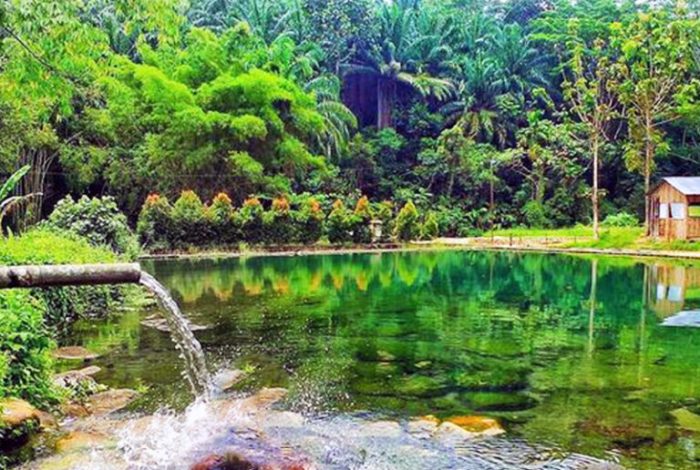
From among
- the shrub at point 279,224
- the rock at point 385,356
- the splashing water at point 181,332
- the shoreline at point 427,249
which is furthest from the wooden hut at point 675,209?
Result: the splashing water at point 181,332

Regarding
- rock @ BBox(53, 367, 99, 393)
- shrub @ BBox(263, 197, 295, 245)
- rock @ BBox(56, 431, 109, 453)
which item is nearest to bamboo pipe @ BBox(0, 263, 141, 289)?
rock @ BBox(56, 431, 109, 453)

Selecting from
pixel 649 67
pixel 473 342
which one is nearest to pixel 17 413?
pixel 473 342

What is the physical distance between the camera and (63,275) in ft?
12.0

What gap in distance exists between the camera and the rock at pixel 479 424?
7.10m

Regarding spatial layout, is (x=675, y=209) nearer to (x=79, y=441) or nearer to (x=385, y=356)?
(x=385, y=356)

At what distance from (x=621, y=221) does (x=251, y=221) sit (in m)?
19.8

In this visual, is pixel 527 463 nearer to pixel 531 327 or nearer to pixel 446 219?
pixel 531 327

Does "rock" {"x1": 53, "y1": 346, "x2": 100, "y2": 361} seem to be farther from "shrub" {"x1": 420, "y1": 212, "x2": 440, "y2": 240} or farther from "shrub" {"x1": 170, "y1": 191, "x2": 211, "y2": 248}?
"shrub" {"x1": 420, "y1": 212, "x2": 440, "y2": 240}

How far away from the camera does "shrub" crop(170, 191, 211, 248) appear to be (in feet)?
97.7

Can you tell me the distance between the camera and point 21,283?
3564 mm

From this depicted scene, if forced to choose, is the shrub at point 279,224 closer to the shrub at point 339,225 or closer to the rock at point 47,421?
the shrub at point 339,225

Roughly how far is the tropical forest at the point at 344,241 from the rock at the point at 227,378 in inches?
2.0

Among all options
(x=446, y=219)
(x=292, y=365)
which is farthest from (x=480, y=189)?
(x=292, y=365)

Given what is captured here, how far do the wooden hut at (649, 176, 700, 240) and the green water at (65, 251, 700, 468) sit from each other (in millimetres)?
8463
